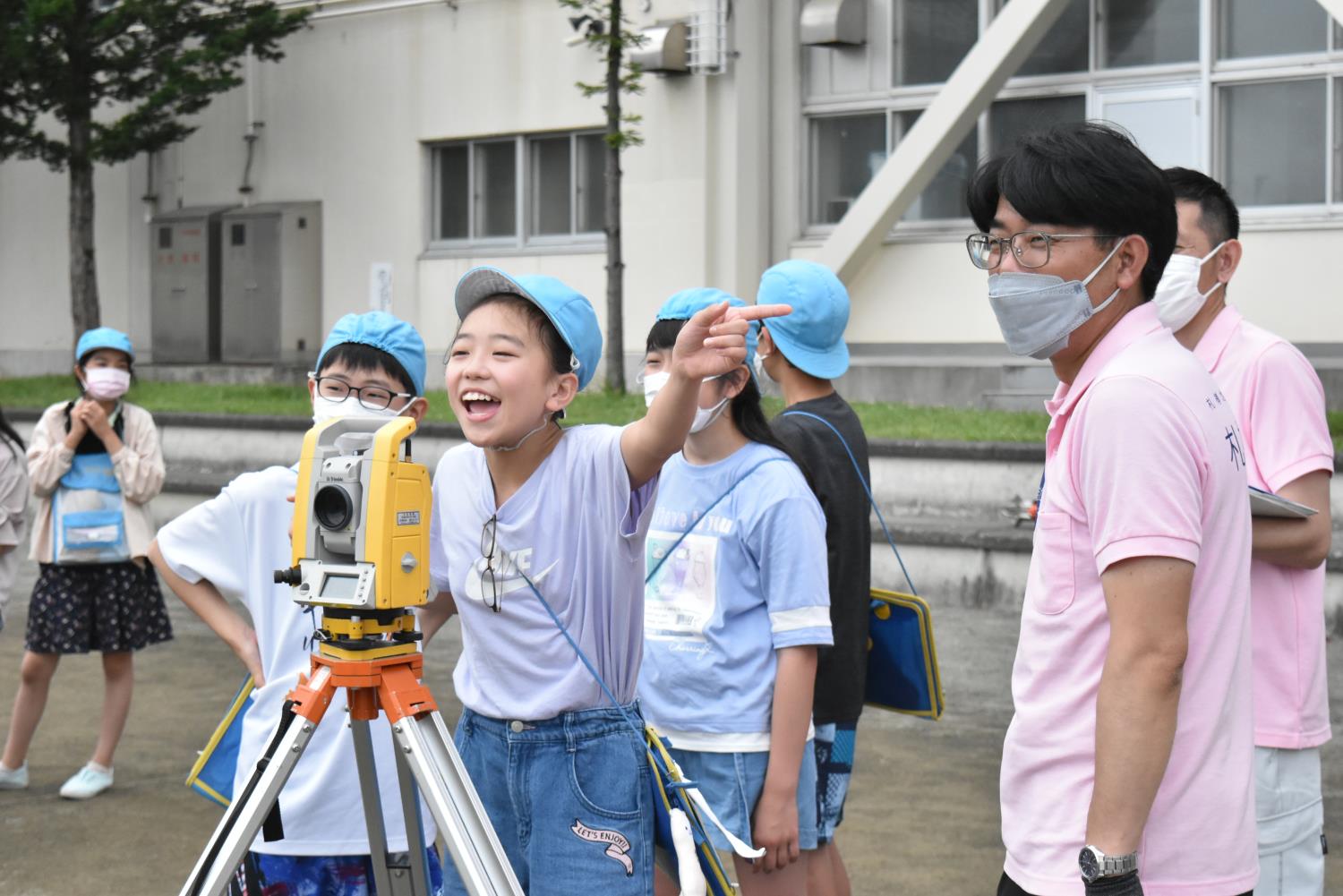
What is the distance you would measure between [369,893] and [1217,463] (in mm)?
1902

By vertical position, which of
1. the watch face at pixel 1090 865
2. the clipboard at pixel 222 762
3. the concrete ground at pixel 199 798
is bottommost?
the concrete ground at pixel 199 798

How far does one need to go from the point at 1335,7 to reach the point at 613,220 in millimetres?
6364

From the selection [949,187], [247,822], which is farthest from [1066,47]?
[247,822]

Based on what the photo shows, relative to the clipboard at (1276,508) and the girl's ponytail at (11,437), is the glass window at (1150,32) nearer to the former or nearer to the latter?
the girl's ponytail at (11,437)

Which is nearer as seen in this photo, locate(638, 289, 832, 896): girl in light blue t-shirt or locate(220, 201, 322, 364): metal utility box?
locate(638, 289, 832, 896): girl in light blue t-shirt

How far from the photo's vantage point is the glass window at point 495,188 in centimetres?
1822

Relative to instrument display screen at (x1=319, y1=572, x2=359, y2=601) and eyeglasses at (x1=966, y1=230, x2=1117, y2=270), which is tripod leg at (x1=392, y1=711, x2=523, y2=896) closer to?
instrument display screen at (x1=319, y1=572, x2=359, y2=601)

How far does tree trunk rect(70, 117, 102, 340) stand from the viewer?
1847cm

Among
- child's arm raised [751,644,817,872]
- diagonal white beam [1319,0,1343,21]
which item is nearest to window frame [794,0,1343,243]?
diagonal white beam [1319,0,1343,21]

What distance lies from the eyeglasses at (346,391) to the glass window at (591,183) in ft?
46.9

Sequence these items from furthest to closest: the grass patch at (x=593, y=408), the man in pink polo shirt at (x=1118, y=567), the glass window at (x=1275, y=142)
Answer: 1. the glass window at (x=1275, y=142)
2. the grass patch at (x=593, y=408)
3. the man in pink polo shirt at (x=1118, y=567)

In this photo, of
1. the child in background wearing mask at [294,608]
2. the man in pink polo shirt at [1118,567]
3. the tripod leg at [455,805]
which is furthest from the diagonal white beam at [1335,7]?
the tripod leg at [455,805]

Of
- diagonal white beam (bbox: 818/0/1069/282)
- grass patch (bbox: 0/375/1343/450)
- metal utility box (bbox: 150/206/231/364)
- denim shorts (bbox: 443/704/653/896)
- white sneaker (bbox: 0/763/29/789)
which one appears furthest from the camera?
metal utility box (bbox: 150/206/231/364)

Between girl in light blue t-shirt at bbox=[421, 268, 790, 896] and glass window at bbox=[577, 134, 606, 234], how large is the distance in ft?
48.9
